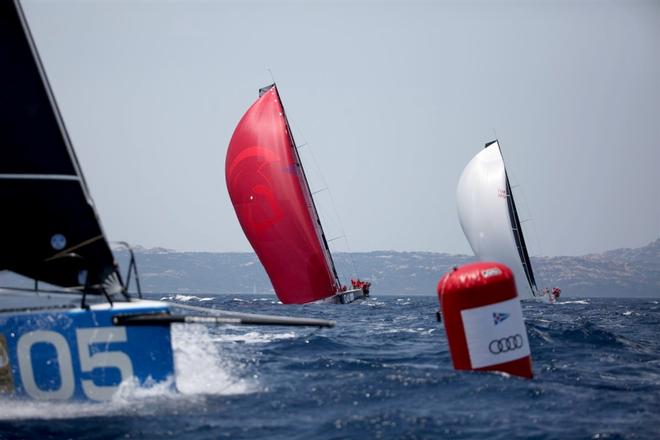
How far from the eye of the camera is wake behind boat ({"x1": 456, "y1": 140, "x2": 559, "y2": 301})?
27.9 m

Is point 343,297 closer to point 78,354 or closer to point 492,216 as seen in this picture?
point 492,216

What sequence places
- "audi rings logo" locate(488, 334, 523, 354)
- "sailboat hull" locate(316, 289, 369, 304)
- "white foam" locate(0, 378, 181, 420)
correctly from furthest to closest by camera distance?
"sailboat hull" locate(316, 289, 369, 304)
"audi rings logo" locate(488, 334, 523, 354)
"white foam" locate(0, 378, 181, 420)

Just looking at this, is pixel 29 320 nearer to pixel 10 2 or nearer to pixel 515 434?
pixel 10 2

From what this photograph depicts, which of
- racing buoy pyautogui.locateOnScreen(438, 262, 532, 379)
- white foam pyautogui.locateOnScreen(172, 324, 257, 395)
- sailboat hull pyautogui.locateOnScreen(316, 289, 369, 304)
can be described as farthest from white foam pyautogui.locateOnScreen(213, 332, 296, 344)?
sailboat hull pyautogui.locateOnScreen(316, 289, 369, 304)

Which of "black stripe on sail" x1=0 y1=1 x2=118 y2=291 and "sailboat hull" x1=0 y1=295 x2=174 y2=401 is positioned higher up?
"black stripe on sail" x1=0 y1=1 x2=118 y2=291

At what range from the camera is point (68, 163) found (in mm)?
6977

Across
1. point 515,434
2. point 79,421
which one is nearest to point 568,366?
point 515,434

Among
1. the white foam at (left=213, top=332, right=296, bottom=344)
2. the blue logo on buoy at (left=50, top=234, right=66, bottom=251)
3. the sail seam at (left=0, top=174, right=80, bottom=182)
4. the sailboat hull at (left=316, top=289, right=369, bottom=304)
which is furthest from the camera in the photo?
the sailboat hull at (left=316, top=289, right=369, bottom=304)

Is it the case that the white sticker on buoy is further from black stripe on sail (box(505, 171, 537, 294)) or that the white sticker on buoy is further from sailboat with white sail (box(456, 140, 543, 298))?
black stripe on sail (box(505, 171, 537, 294))

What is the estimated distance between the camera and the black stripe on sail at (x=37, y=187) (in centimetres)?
676

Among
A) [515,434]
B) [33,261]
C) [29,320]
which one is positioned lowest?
[515,434]

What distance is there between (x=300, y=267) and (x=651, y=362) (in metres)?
14.5

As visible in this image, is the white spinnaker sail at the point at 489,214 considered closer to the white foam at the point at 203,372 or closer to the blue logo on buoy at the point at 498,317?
the white foam at the point at 203,372

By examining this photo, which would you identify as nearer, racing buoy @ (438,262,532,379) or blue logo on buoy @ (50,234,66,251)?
blue logo on buoy @ (50,234,66,251)
